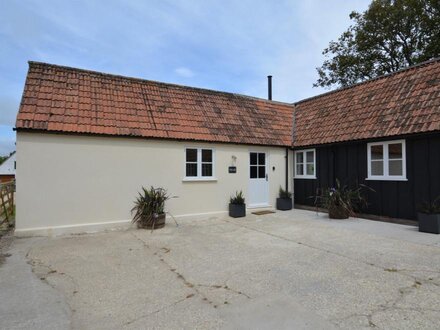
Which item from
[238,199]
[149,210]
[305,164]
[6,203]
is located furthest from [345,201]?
[6,203]

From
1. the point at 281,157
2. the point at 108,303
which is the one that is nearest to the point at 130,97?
the point at 281,157

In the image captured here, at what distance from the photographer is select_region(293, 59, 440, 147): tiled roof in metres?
8.17

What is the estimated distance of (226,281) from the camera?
14.1 ft

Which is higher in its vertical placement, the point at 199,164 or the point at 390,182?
the point at 199,164

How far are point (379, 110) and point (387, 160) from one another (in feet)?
6.17

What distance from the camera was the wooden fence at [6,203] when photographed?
9281 millimetres

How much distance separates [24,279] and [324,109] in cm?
1165

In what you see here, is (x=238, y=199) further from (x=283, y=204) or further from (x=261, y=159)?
(x=283, y=204)

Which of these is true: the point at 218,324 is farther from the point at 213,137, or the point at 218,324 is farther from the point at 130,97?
the point at 130,97

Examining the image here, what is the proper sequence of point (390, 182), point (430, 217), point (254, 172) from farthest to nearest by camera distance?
point (254, 172)
point (390, 182)
point (430, 217)

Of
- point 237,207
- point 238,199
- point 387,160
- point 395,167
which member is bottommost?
point 237,207

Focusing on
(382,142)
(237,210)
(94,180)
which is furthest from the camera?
(237,210)

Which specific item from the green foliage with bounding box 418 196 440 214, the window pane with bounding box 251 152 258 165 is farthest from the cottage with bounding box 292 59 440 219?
the window pane with bounding box 251 152 258 165

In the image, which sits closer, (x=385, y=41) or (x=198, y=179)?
(x=198, y=179)
